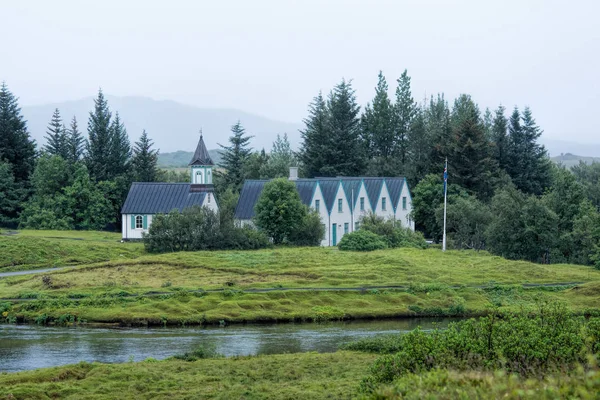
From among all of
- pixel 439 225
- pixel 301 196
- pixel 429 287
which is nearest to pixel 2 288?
pixel 429 287

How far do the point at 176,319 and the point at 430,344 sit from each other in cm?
2014

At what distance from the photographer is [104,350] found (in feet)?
97.7

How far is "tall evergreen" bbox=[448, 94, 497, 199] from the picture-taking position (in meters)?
81.5

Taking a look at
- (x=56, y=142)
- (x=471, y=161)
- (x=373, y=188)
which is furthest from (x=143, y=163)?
(x=471, y=161)

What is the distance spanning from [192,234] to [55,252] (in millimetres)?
9905

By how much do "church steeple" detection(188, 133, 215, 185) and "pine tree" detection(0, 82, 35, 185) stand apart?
85.9 ft

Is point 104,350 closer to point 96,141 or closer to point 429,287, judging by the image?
point 429,287

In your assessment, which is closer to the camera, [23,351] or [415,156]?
[23,351]

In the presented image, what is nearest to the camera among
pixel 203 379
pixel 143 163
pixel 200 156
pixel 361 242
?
pixel 203 379

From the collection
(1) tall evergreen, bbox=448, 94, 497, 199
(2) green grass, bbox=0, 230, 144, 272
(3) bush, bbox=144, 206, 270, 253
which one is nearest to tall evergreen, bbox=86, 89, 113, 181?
(2) green grass, bbox=0, 230, 144, 272

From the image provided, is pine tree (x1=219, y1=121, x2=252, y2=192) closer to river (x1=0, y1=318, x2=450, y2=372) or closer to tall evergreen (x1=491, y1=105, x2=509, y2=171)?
tall evergreen (x1=491, y1=105, x2=509, y2=171)

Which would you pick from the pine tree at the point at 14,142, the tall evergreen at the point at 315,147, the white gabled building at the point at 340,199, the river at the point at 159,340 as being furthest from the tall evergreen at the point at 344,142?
the river at the point at 159,340

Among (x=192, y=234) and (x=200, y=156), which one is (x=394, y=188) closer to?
(x=200, y=156)

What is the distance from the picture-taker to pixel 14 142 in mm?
85812
